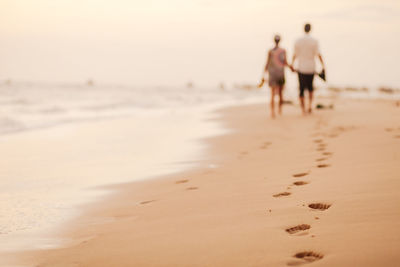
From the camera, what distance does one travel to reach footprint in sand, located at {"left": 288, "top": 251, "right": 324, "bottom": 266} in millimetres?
1925

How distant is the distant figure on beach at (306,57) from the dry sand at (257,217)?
16.8 ft

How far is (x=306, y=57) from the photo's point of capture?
31.7 feet

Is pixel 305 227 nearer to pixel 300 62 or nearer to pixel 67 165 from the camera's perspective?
pixel 67 165

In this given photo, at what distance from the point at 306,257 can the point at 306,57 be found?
27.0 feet

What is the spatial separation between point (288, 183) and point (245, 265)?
1.65 meters

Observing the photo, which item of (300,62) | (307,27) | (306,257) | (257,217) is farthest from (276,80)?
(306,257)

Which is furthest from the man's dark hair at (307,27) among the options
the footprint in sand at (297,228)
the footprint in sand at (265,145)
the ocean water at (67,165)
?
the footprint in sand at (297,228)

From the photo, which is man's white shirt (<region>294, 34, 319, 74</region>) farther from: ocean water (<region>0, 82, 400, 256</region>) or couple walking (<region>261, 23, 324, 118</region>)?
ocean water (<region>0, 82, 400, 256</region>)

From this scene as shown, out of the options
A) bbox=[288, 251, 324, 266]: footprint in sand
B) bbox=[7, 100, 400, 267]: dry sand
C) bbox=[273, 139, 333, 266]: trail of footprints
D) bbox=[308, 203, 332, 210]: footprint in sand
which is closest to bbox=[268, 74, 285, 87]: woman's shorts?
bbox=[7, 100, 400, 267]: dry sand

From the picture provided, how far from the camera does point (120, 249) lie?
2.39 meters

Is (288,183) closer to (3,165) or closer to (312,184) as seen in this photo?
(312,184)

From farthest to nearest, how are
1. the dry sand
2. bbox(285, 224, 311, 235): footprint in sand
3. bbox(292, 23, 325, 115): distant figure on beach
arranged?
1. bbox(292, 23, 325, 115): distant figure on beach
2. bbox(285, 224, 311, 235): footprint in sand
3. the dry sand

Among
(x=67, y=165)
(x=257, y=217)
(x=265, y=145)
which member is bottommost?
(x=265, y=145)

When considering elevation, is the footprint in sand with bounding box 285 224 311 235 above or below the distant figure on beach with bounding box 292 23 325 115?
below
